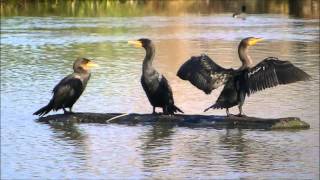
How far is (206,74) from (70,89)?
2215mm

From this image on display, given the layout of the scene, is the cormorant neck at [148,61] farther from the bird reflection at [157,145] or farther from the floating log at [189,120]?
the bird reflection at [157,145]

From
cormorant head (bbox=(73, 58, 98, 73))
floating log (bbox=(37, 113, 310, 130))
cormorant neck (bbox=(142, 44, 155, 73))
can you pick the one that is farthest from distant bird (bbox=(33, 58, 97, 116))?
cormorant neck (bbox=(142, 44, 155, 73))

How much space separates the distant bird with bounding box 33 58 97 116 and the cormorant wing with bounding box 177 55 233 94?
1.84 metres

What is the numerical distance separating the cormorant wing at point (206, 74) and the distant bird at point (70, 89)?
184 centimetres

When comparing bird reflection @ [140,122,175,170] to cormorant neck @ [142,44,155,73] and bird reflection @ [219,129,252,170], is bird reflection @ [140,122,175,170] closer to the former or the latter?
bird reflection @ [219,129,252,170]

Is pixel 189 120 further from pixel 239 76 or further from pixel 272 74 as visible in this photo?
pixel 272 74

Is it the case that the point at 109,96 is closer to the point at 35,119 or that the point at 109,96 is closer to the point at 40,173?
the point at 35,119

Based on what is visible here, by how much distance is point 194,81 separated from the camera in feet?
41.9

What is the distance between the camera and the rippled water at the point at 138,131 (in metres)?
10.5

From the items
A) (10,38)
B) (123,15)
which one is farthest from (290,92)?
(123,15)

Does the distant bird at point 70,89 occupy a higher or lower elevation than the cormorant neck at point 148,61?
lower

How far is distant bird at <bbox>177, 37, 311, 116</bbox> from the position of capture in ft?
41.1

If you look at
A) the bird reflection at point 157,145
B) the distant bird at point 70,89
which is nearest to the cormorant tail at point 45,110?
the distant bird at point 70,89

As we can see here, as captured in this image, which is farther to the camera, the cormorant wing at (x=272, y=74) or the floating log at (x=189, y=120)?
the floating log at (x=189, y=120)
